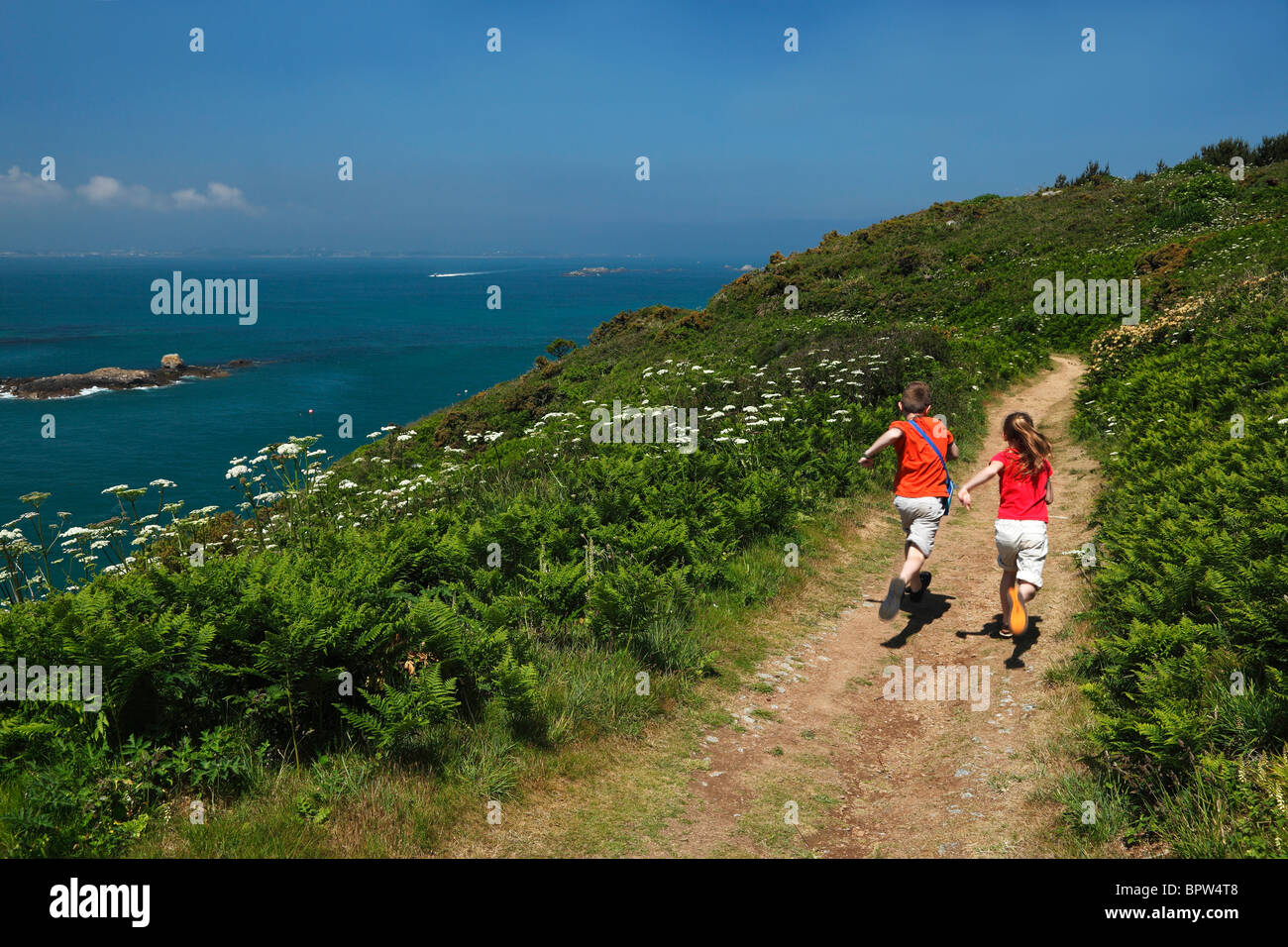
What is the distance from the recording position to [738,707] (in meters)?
6.43

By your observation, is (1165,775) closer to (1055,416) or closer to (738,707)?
(738,707)

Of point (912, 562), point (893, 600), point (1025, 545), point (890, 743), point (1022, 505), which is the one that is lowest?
point (890, 743)

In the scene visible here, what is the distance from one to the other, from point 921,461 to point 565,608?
3.76 m

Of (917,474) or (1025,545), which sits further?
(917,474)

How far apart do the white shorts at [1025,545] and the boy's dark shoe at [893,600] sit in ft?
3.52

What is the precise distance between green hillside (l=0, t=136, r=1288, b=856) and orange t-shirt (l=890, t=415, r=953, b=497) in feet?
5.63

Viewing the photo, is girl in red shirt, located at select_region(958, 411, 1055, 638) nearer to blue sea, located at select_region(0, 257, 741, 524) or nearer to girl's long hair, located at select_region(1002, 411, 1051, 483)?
girl's long hair, located at select_region(1002, 411, 1051, 483)

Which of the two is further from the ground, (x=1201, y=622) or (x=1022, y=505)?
(x=1022, y=505)

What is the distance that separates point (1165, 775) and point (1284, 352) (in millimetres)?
10319

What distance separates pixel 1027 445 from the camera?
6848mm

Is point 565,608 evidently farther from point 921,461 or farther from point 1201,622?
point 1201,622

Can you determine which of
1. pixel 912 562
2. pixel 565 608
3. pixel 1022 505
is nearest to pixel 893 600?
pixel 912 562

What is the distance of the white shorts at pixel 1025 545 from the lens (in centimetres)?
682
